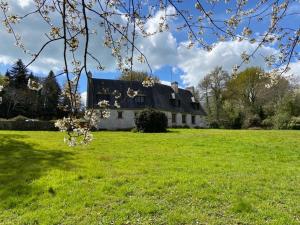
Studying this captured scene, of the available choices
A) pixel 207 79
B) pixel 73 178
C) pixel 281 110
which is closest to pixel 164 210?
pixel 73 178

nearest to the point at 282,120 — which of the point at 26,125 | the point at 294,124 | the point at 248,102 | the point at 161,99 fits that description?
the point at 294,124

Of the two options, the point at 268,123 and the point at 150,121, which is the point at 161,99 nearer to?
the point at 268,123

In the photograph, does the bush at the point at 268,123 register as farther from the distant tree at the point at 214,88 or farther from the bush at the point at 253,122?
the distant tree at the point at 214,88

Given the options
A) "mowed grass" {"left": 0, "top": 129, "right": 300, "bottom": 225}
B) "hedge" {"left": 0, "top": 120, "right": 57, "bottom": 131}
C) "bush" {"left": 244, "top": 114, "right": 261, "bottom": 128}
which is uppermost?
"bush" {"left": 244, "top": 114, "right": 261, "bottom": 128}

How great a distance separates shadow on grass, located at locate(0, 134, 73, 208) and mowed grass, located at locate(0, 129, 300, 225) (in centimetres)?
2

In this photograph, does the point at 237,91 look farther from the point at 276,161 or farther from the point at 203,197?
the point at 203,197

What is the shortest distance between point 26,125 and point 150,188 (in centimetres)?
2403

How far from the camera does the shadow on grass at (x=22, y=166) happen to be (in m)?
7.92

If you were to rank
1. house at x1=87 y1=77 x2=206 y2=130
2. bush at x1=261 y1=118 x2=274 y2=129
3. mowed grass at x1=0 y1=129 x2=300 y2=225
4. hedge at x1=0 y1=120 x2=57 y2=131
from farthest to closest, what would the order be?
1. bush at x1=261 y1=118 x2=274 y2=129
2. house at x1=87 y1=77 x2=206 y2=130
3. hedge at x1=0 y1=120 x2=57 y2=131
4. mowed grass at x1=0 y1=129 x2=300 y2=225

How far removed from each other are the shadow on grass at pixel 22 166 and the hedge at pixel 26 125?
12.8 meters

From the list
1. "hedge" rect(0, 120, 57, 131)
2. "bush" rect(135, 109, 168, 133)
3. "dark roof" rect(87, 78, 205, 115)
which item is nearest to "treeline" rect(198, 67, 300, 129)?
"dark roof" rect(87, 78, 205, 115)

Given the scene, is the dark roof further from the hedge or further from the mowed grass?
the mowed grass

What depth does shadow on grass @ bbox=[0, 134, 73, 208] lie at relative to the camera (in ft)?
26.0

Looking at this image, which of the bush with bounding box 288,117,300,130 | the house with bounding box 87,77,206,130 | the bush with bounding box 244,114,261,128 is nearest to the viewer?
the bush with bounding box 288,117,300,130
